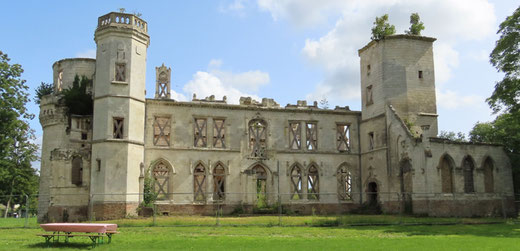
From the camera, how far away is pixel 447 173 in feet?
101

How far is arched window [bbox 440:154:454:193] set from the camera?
100ft

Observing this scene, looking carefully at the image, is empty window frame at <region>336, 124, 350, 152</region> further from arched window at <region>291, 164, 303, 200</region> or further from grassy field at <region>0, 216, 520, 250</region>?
grassy field at <region>0, 216, 520, 250</region>

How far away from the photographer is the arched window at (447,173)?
100 feet

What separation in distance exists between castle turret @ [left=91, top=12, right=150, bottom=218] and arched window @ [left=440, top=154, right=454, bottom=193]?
18532 mm

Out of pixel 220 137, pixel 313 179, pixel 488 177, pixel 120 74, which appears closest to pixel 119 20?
pixel 120 74

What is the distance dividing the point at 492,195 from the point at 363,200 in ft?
28.4

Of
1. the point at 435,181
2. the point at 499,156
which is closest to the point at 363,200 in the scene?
the point at 435,181

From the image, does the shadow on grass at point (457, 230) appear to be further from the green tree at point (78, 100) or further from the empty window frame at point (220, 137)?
the green tree at point (78, 100)

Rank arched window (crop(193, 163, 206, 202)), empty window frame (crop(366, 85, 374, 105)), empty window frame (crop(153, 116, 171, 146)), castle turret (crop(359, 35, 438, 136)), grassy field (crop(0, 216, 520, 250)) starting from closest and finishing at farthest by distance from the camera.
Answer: grassy field (crop(0, 216, 520, 250)) < castle turret (crop(359, 35, 438, 136)) < empty window frame (crop(153, 116, 171, 146)) < arched window (crop(193, 163, 206, 202)) < empty window frame (crop(366, 85, 374, 105))

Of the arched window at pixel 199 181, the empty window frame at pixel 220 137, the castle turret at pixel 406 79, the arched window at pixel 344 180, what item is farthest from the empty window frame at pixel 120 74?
the castle turret at pixel 406 79

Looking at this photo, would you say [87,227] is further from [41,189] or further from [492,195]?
[492,195]

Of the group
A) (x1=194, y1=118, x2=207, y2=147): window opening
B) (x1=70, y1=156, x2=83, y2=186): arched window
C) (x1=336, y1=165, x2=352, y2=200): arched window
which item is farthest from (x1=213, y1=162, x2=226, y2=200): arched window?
(x1=70, y1=156, x2=83, y2=186): arched window

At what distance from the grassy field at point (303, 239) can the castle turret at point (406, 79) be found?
37.2 ft

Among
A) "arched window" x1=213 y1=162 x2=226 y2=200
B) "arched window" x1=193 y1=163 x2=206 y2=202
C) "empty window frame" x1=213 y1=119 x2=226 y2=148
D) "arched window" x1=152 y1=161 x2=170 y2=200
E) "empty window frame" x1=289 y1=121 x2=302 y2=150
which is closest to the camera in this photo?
"arched window" x1=152 y1=161 x2=170 y2=200
